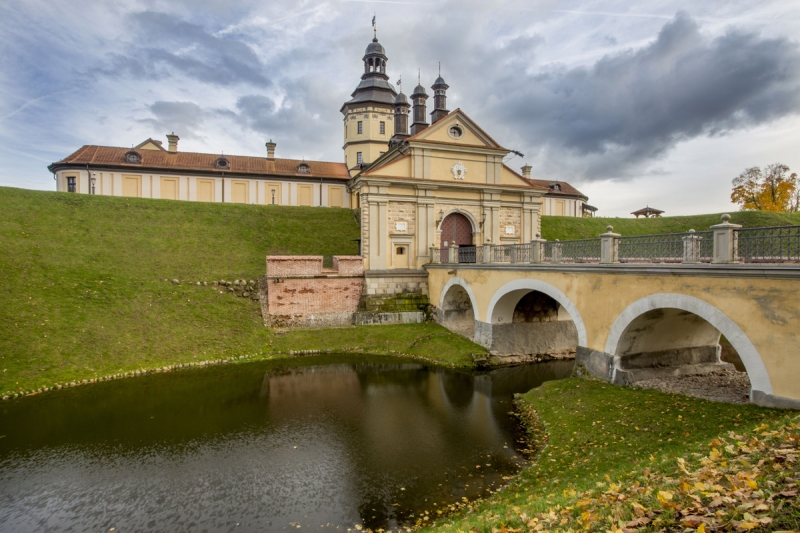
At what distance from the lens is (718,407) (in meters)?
8.37

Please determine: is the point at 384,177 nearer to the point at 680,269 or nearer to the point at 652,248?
the point at 652,248

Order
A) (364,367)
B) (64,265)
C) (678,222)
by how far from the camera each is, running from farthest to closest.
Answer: (678,222)
(64,265)
(364,367)

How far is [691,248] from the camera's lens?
9.19 meters

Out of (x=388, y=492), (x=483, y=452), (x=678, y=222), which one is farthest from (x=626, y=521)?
(x=678, y=222)

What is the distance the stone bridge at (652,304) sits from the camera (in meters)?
7.54

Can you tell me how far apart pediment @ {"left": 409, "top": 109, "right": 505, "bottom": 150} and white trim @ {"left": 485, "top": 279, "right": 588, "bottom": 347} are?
10225 mm

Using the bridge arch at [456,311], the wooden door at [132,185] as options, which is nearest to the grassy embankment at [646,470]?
the bridge arch at [456,311]

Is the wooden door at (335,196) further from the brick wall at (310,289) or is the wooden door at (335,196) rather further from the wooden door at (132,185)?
the brick wall at (310,289)

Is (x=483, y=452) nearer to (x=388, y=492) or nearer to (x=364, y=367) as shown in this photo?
(x=388, y=492)

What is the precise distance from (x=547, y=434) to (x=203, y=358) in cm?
1232

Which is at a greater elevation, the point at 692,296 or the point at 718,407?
the point at 692,296

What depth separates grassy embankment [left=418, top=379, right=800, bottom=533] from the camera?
3455mm

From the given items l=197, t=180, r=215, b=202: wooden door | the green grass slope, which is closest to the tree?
the green grass slope

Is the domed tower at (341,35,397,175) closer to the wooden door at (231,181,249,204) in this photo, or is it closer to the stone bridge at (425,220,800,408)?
the wooden door at (231,181,249,204)
